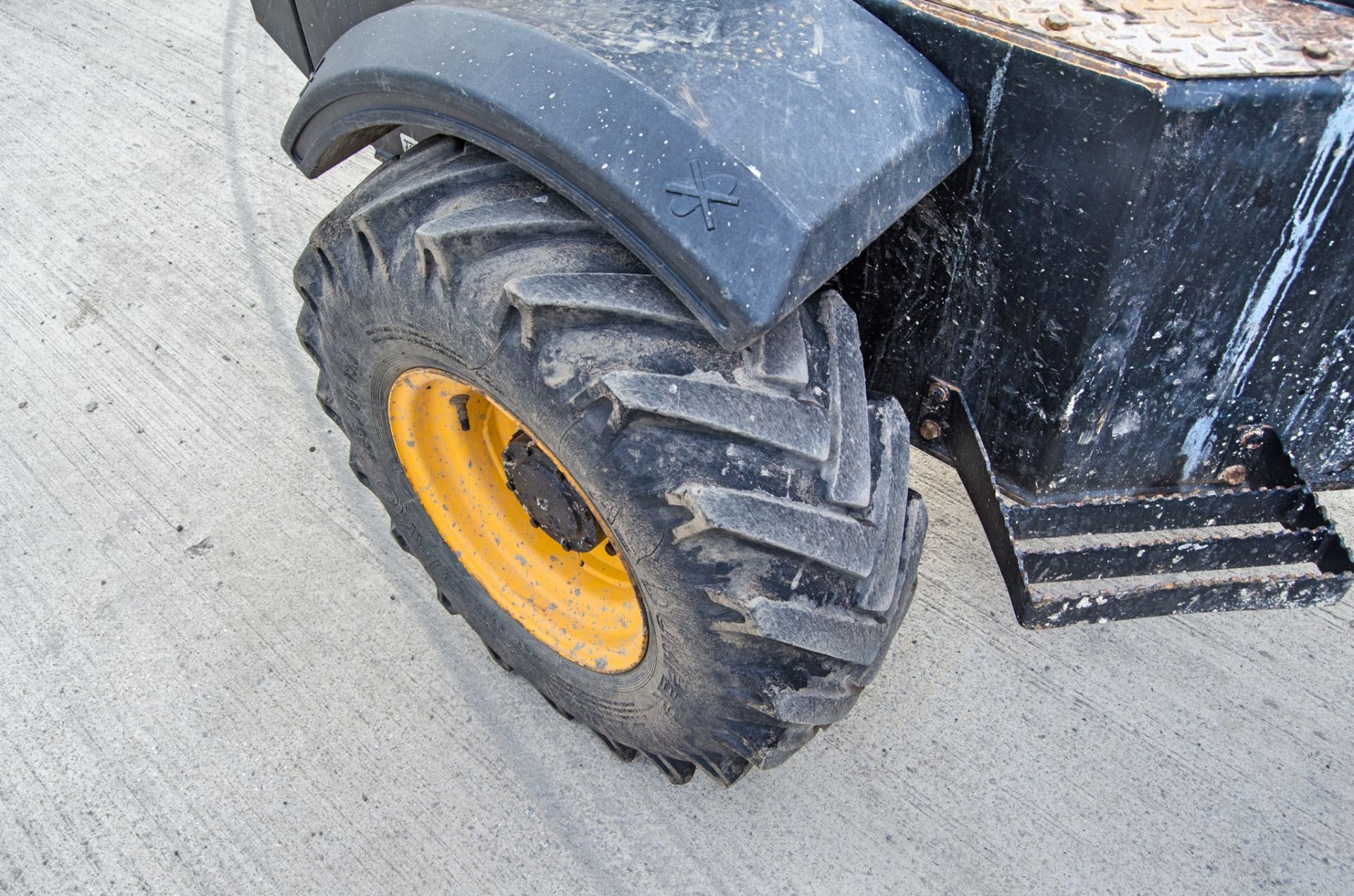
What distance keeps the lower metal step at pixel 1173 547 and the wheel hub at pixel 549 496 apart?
2.07 feet

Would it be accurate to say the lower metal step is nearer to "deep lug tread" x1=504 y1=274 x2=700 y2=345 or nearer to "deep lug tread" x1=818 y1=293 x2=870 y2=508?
"deep lug tread" x1=818 y1=293 x2=870 y2=508

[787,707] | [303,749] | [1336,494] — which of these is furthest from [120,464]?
[1336,494]

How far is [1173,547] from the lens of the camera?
157cm

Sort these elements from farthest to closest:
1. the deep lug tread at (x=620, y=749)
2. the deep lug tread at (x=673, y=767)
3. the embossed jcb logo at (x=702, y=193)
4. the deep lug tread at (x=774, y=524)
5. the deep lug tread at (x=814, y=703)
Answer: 1. the deep lug tread at (x=620, y=749)
2. the deep lug tread at (x=673, y=767)
3. the deep lug tread at (x=814, y=703)
4. the deep lug tread at (x=774, y=524)
5. the embossed jcb logo at (x=702, y=193)

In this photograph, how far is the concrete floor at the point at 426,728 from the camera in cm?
183

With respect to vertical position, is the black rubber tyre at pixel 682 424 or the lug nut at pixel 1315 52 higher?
the lug nut at pixel 1315 52

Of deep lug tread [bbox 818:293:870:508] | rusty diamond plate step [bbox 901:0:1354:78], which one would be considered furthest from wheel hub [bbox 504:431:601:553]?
rusty diamond plate step [bbox 901:0:1354:78]

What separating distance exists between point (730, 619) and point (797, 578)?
Answer: 112mm

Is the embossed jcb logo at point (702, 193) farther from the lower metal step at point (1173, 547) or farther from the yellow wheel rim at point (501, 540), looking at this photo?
the yellow wheel rim at point (501, 540)

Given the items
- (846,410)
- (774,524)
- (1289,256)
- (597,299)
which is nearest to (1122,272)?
(1289,256)

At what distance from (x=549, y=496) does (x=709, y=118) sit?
0.71 m

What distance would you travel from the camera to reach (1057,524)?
158 cm

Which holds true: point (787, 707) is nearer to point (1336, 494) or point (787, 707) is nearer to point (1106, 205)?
point (1106, 205)

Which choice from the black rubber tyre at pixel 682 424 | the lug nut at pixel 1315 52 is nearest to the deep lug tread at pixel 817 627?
the black rubber tyre at pixel 682 424
